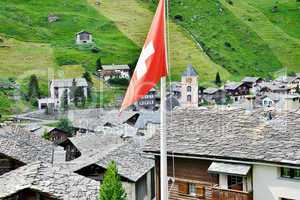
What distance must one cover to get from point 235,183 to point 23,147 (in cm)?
1666

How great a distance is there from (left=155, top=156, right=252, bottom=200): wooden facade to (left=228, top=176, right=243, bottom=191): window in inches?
23.1

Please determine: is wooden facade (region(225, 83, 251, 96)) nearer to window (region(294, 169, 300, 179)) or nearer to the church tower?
the church tower

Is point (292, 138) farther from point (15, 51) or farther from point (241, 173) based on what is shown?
point (15, 51)

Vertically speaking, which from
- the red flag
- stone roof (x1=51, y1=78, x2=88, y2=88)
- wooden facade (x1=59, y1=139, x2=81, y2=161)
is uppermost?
stone roof (x1=51, y1=78, x2=88, y2=88)

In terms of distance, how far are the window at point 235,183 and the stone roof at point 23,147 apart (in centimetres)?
1384

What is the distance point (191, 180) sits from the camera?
21750mm

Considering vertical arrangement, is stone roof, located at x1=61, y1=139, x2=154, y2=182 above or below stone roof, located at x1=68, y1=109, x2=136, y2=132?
below

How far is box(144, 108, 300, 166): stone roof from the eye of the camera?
19375mm

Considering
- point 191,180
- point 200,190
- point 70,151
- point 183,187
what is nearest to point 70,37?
point 70,151

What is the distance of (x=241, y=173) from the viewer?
63.7 feet

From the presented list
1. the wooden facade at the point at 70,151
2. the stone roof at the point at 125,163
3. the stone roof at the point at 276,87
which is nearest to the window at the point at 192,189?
the stone roof at the point at 125,163

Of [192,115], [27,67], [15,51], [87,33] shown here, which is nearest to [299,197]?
[192,115]

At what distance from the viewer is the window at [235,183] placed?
2038 centimetres

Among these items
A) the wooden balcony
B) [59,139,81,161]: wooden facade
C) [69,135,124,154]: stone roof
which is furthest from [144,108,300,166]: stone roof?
[59,139,81,161]: wooden facade
